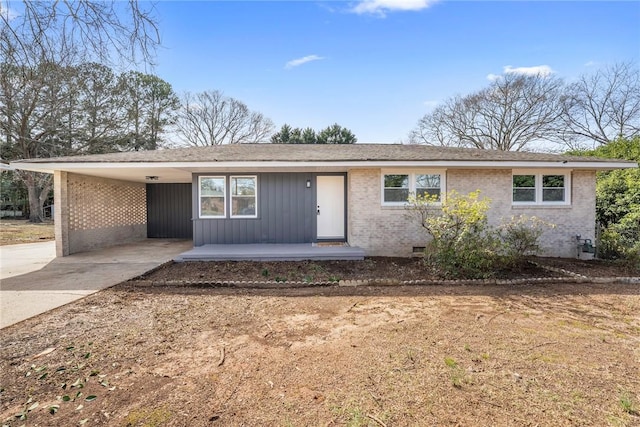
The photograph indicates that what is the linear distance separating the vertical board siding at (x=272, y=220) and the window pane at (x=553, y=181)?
6.79m

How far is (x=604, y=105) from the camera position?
20.3 meters

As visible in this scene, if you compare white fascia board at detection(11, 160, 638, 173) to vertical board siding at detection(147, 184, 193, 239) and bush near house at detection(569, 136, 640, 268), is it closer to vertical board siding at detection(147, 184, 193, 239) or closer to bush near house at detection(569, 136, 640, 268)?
bush near house at detection(569, 136, 640, 268)

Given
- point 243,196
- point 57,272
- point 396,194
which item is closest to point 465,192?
point 396,194

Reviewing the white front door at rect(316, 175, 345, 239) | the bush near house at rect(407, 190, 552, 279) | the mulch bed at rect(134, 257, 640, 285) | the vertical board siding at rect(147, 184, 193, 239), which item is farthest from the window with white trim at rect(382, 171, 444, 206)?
the vertical board siding at rect(147, 184, 193, 239)

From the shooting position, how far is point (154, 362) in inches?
120

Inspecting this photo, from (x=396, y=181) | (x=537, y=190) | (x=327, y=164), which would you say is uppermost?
(x=327, y=164)

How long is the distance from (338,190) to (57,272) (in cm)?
727

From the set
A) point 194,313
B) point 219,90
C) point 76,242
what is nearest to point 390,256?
point 194,313

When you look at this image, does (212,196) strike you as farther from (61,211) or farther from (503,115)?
(503,115)

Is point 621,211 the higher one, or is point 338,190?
point 338,190

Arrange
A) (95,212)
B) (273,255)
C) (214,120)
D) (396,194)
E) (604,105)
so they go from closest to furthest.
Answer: (273,255)
(396,194)
(95,212)
(604,105)
(214,120)

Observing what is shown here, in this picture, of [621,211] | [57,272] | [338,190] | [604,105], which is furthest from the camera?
[604,105]

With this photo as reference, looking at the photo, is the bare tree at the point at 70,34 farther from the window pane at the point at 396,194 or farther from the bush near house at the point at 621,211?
the bush near house at the point at 621,211

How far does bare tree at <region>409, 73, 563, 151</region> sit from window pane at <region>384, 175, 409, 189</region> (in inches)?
764
